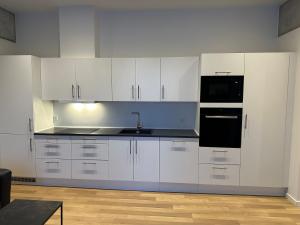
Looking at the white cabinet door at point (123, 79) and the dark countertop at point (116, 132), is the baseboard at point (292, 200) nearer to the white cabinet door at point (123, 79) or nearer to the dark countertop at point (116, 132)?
the dark countertop at point (116, 132)

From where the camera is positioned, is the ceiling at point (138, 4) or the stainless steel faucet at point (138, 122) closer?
the ceiling at point (138, 4)

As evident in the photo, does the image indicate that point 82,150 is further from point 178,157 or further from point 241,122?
point 241,122

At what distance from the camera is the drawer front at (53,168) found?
3662mm

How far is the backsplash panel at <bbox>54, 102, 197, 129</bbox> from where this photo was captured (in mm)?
4004

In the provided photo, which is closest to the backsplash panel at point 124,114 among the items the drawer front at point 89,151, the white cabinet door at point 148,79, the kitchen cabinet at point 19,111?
the white cabinet door at point 148,79

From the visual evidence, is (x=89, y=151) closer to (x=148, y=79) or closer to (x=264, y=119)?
(x=148, y=79)

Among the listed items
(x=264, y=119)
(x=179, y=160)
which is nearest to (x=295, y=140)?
(x=264, y=119)

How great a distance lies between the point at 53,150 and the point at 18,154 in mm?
603

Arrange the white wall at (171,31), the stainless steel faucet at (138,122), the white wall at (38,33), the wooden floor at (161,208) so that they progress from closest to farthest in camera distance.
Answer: the wooden floor at (161,208), the white wall at (171,31), the stainless steel faucet at (138,122), the white wall at (38,33)

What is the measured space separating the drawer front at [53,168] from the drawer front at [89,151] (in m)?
0.21

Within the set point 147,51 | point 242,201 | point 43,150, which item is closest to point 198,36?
point 147,51

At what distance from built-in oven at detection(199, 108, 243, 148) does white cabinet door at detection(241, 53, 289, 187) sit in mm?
122

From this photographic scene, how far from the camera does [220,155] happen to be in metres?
3.43

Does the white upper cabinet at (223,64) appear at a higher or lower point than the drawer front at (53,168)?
higher
